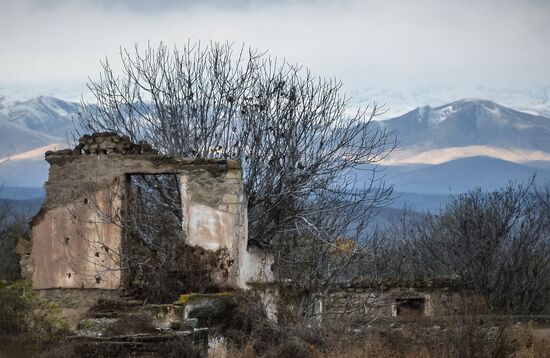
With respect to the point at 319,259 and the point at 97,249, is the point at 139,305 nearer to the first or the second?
the point at 97,249

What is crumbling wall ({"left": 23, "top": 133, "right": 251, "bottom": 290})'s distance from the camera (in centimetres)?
1638

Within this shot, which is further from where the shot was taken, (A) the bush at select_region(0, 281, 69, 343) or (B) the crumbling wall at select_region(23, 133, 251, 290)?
(A) the bush at select_region(0, 281, 69, 343)

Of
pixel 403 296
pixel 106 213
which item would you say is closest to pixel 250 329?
pixel 106 213

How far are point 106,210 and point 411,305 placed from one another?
1147 centimetres

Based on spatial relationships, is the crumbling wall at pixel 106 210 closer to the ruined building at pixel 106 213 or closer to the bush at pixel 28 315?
the ruined building at pixel 106 213

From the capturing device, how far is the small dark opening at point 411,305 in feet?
81.0

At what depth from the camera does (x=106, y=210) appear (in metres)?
16.5

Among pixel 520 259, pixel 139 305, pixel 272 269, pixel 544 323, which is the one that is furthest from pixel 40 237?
pixel 520 259

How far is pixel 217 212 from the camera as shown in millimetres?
16375

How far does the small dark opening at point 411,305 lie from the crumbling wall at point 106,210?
9.08 m

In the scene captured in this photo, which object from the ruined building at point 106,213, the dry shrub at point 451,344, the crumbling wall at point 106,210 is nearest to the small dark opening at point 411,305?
the dry shrub at point 451,344

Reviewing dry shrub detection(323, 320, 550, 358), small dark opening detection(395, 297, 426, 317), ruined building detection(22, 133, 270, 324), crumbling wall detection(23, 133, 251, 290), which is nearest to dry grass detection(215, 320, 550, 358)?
dry shrub detection(323, 320, 550, 358)

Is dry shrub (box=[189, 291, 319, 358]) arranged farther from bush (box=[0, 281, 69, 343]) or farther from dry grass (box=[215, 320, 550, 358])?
bush (box=[0, 281, 69, 343])

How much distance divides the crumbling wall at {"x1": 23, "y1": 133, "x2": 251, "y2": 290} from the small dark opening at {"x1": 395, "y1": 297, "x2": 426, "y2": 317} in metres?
9.08
